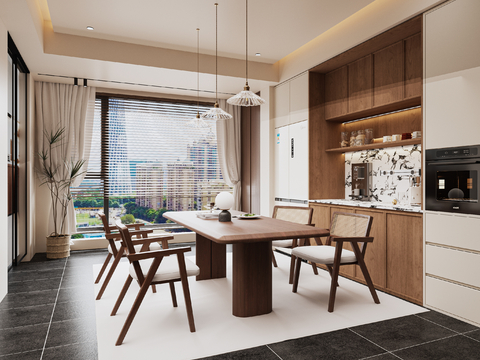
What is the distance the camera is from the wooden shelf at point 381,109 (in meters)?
3.56

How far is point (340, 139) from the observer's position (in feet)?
15.9

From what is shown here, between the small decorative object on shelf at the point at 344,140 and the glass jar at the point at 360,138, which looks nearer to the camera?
the glass jar at the point at 360,138

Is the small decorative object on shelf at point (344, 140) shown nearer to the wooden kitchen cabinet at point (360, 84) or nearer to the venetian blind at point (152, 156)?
the wooden kitchen cabinet at point (360, 84)

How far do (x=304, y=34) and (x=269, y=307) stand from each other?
326 cm

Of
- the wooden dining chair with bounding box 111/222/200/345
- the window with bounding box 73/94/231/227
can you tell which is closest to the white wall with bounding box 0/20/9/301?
the wooden dining chair with bounding box 111/222/200/345

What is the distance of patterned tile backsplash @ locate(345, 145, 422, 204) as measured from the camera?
Result: 388 cm

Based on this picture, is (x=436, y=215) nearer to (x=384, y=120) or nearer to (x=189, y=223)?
(x=384, y=120)

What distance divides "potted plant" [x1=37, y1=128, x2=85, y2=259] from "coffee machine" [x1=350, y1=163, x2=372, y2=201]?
404cm

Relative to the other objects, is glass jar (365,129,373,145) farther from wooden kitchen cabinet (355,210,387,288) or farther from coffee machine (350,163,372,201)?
wooden kitchen cabinet (355,210,387,288)

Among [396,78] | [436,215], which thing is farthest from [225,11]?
[436,215]

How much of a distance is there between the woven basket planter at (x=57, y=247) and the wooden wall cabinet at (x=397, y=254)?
4.01 meters

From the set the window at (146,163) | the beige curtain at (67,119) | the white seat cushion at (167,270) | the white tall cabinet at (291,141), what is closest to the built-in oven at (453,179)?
the white tall cabinet at (291,141)

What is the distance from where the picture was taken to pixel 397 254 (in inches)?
130

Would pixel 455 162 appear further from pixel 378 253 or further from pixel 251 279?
pixel 251 279
